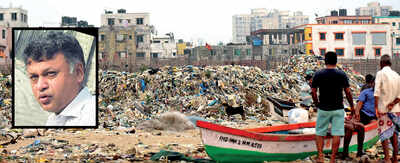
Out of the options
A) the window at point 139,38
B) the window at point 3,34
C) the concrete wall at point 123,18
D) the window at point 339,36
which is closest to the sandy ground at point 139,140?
the window at point 339,36

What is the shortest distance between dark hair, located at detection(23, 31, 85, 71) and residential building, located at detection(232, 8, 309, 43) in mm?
119575

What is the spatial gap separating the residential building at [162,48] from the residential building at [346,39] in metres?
17.3

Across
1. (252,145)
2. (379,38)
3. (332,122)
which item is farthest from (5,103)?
(379,38)

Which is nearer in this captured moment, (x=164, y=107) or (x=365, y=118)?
(x=365, y=118)

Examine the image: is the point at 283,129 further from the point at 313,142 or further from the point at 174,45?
the point at 174,45

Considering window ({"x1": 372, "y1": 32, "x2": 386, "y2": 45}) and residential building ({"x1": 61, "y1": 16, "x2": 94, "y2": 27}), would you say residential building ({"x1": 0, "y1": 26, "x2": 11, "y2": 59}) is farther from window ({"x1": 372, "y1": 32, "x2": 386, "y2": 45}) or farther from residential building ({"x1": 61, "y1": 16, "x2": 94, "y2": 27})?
window ({"x1": 372, "y1": 32, "x2": 386, "y2": 45})

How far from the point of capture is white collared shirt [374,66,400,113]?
6512 millimetres

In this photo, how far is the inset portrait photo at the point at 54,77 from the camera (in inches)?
372

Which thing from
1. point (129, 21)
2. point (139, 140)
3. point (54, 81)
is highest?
point (129, 21)

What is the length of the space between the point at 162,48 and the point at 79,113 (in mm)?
52150

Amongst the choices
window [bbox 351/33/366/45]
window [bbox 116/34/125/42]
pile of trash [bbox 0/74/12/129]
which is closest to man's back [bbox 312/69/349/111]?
pile of trash [bbox 0/74/12/129]

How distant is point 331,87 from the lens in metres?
6.39

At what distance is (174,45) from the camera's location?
6303 centimetres

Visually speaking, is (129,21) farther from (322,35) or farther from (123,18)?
(322,35)
